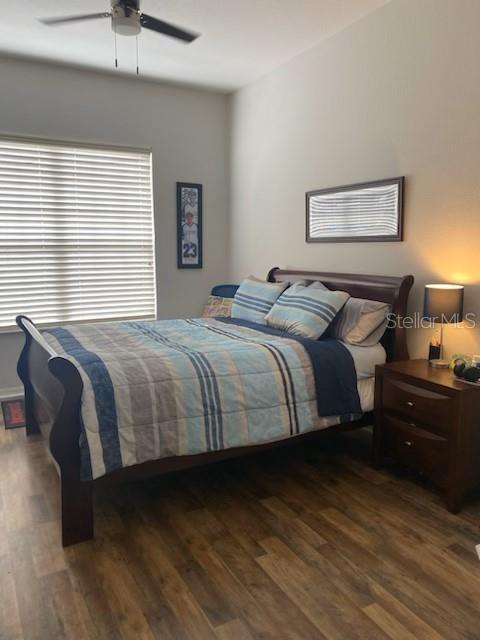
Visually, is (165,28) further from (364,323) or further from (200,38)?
(364,323)

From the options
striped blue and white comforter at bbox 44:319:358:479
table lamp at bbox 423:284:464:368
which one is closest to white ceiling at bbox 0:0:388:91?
table lamp at bbox 423:284:464:368

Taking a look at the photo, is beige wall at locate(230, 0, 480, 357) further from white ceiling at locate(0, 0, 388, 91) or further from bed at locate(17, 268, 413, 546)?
bed at locate(17, 268, 413, 546)

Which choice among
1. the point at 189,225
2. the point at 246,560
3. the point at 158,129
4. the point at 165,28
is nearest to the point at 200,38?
the point at 165,28

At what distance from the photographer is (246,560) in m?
2.11

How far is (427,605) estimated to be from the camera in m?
1.84

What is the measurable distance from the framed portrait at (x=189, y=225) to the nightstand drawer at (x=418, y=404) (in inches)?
112

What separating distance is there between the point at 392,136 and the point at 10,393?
12.3ft

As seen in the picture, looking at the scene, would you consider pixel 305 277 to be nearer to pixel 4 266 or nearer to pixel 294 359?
pixel 294 359

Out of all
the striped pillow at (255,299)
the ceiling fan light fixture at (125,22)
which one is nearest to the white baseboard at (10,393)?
the striped pillow at (255,299)

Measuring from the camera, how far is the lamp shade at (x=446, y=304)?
107 inches

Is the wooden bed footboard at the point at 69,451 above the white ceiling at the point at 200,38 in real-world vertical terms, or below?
below

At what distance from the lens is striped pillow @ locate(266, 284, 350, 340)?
124 inches

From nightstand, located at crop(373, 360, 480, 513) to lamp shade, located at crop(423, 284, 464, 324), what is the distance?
297 millimetres

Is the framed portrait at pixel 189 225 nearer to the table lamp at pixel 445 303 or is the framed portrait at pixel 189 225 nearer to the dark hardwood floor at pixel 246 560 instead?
the dark hardwood floor at pixel 246 560
